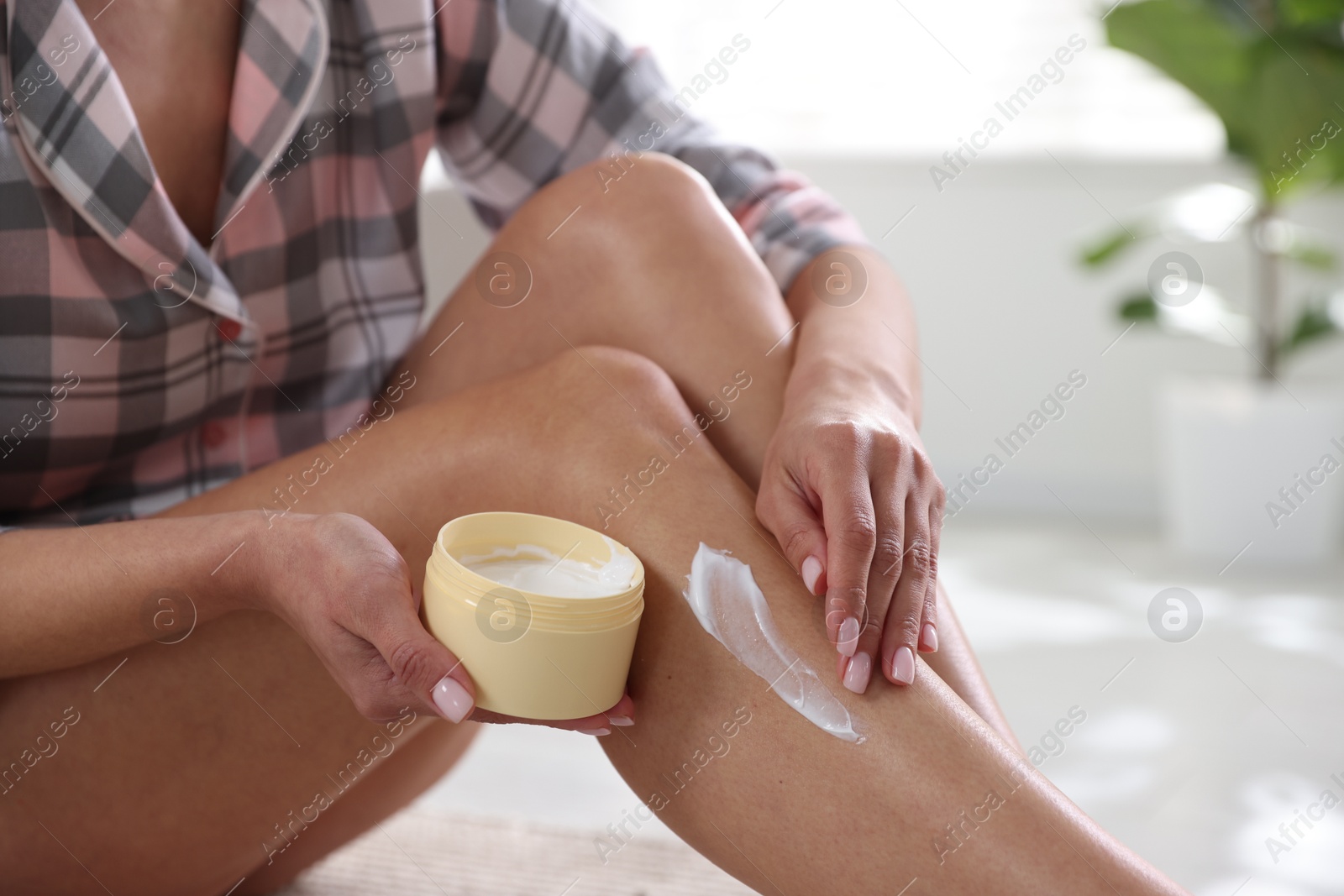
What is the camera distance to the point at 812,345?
67cm

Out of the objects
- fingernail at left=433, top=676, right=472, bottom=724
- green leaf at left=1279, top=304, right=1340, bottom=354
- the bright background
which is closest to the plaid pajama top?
fingernail at left=433, top=676, right=472, bottom=724

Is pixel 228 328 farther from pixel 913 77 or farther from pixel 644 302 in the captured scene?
pixel 913 77

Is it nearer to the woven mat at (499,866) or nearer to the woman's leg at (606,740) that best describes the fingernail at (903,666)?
the woman's leg at (606,740)

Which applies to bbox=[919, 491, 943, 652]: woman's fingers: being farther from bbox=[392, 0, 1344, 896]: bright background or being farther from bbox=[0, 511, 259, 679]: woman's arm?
bbox=[392, 0, 1344, 896]: bright background

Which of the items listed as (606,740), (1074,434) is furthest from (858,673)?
(1074,434)

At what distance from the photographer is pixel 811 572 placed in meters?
0.55

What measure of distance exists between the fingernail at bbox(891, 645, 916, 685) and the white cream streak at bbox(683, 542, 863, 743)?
0.03 meters

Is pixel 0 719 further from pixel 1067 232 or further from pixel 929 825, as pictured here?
pixel 1067 232

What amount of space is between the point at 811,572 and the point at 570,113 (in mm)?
468

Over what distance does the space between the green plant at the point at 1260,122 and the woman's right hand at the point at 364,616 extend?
63.4 inches

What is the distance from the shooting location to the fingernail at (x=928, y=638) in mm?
564

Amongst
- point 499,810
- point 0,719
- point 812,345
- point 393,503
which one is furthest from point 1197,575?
point 0,719

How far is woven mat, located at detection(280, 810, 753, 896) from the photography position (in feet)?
2.92

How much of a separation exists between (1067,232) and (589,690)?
192 cm
